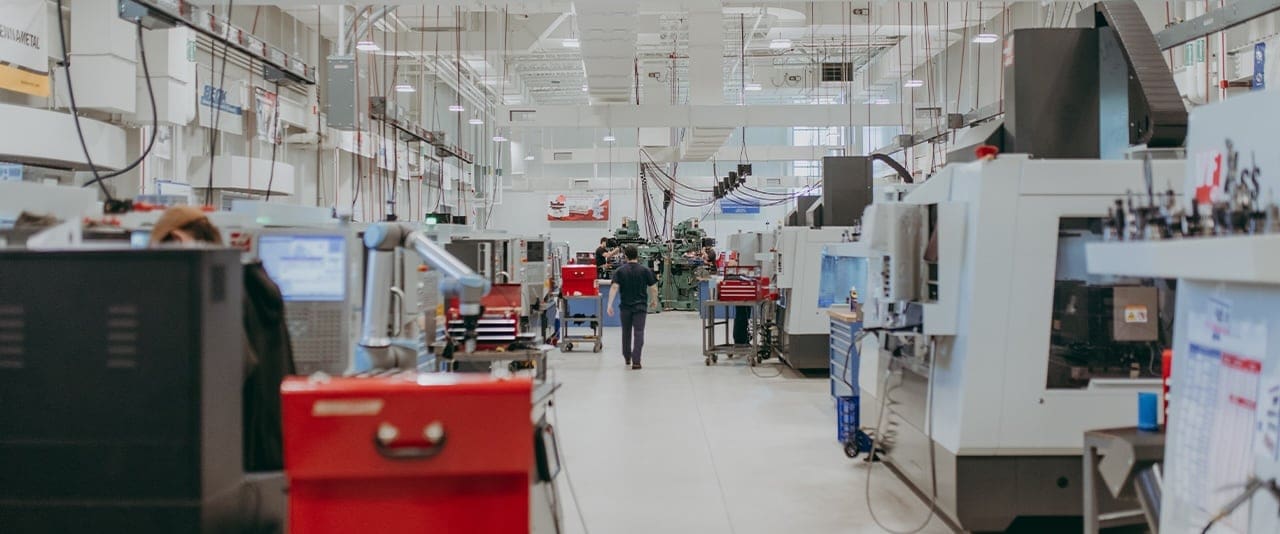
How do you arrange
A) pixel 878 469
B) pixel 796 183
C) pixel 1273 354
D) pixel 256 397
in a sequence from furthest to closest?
pixel 796 183
pixel 878 469
pixel 256 397
pixel 1273 354

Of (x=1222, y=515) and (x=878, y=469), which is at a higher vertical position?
Result: (x=1222, y=515)

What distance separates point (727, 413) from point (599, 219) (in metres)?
14.4

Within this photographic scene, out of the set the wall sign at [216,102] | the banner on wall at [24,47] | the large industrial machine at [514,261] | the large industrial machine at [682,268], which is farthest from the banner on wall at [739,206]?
the banner on wall at [24,47]

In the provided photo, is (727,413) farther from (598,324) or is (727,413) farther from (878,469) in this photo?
(598,324)

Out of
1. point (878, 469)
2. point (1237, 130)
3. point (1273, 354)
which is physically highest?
point (1237, 130)

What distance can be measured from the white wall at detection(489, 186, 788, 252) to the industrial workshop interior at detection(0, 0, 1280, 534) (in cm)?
1084

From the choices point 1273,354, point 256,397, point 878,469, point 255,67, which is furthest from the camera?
point 255,67

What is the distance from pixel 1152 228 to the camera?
1973 mm

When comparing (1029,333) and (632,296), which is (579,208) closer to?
(632,296)

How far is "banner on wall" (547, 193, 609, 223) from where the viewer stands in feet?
68.6

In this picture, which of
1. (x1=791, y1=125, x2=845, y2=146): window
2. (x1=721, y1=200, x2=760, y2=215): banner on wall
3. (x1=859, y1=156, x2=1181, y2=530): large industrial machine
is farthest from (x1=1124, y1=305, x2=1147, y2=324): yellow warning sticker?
(x1=721, y1=200, x2=760, y2=215): banner on wall

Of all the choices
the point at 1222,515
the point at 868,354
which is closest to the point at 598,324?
the point at 868,354

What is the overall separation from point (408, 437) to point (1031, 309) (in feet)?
8.58

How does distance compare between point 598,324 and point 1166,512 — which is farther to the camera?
point 598,324
